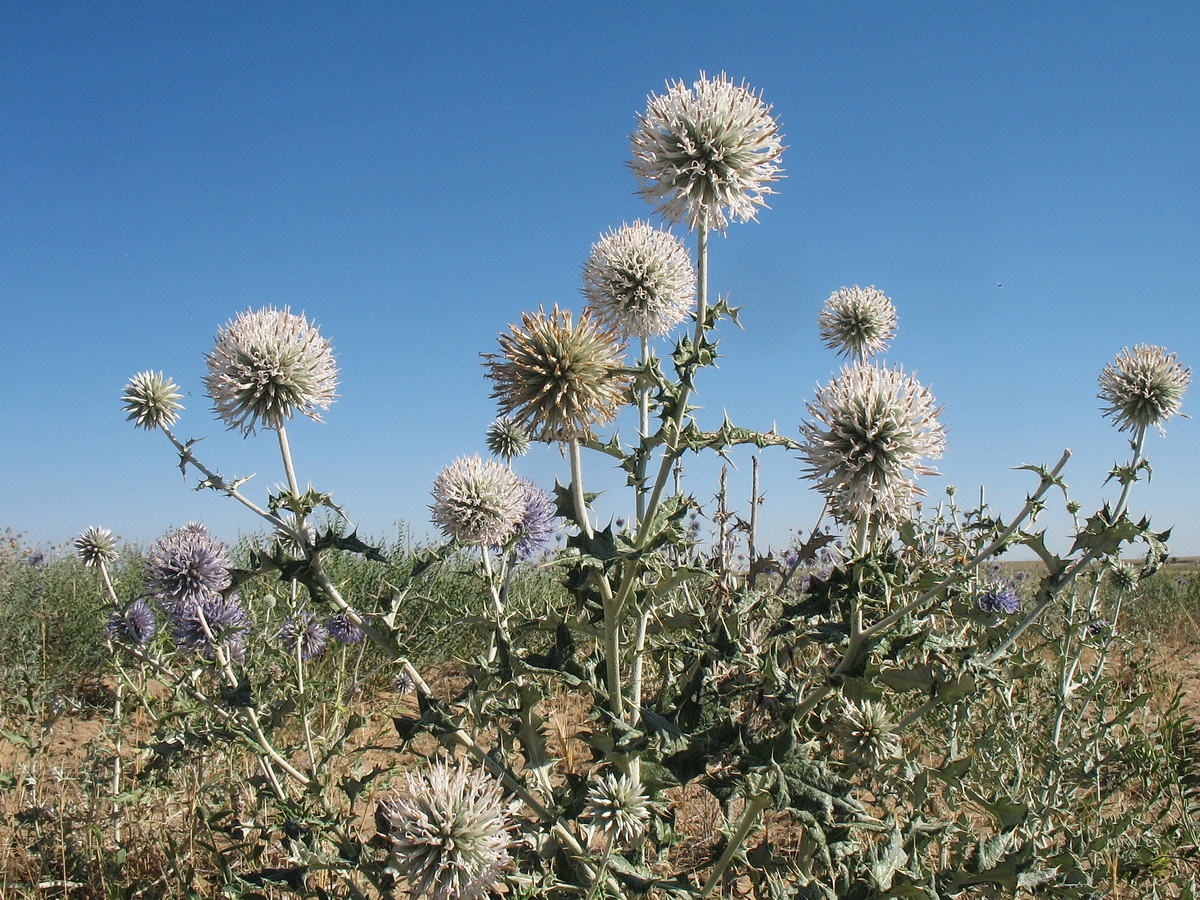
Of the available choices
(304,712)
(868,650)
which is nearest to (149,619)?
(304,712)

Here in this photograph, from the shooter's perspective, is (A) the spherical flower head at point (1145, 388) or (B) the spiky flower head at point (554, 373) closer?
(B) the spiky flower head at point (554, 373)

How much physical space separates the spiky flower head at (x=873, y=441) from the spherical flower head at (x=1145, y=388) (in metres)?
2.45

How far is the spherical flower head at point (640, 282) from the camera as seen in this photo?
118 inches

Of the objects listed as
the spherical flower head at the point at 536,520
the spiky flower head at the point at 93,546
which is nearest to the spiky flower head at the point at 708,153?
the spherical flower head at the point at 536,520

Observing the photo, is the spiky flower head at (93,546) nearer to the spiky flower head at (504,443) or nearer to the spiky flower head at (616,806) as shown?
the spiky flower head at (504,443)

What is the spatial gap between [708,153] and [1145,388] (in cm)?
307

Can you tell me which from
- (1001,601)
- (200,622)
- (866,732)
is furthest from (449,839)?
(1001,601)

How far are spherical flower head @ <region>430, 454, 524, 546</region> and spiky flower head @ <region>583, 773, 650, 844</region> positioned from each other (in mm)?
1577

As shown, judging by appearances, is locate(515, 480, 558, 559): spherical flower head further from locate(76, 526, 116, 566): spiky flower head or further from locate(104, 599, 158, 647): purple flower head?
locate(76, 526, 116, 566): spiky flower head

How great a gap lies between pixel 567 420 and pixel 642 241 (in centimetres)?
109

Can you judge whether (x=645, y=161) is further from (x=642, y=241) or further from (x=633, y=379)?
(x=633, y=379)

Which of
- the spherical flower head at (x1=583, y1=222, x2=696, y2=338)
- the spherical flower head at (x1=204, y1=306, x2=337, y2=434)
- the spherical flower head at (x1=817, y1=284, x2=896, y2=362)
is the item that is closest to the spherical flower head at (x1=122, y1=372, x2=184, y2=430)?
the spherical flower head at (x1=204, y1=306, x2=337, y2=434)

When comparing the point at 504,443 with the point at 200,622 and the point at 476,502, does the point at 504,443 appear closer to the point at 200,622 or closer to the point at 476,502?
the point at 476,502

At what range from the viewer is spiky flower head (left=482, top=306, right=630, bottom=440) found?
2443 millimetres
